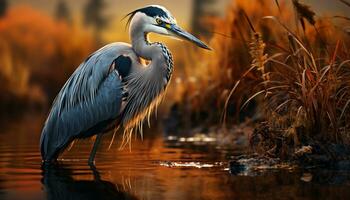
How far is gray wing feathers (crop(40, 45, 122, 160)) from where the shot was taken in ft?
30.3

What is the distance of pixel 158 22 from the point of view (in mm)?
9367

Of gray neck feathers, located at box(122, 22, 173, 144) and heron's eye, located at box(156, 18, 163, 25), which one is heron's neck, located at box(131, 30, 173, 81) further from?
heron's eye, located at box(156, 18, 163, 25)

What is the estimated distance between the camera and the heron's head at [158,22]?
9227mm

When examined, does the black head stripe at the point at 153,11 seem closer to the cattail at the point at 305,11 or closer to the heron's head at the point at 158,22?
the heron's head at the point at 158,22

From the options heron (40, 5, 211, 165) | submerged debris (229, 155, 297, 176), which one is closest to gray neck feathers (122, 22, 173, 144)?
heron (40, 5, 211, 165)

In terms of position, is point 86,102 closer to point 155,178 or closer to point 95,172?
point 95,172

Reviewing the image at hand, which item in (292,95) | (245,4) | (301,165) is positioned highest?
(245,4)

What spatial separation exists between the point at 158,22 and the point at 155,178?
106 inches

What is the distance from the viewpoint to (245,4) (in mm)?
13500

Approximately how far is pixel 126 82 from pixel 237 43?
4.03 m

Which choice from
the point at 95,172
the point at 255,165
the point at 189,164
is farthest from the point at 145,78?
the point at 255,165

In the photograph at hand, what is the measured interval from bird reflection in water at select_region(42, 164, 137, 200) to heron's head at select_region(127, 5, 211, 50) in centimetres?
203

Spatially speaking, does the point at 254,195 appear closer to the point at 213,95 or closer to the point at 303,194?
the point at 303,194

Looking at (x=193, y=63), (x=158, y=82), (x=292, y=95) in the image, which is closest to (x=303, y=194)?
(x=292, y=95)
